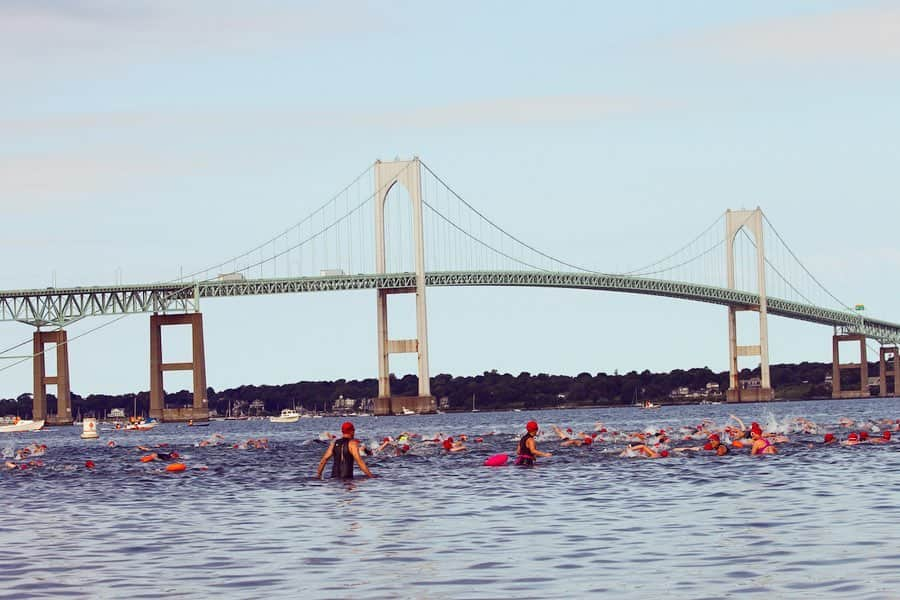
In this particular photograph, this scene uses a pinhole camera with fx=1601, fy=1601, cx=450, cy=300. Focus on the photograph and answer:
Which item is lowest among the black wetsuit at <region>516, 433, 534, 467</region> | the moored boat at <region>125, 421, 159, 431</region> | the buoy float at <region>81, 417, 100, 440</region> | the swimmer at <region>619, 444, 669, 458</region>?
the moored boat at <region>125, 421, 159, 431</region>

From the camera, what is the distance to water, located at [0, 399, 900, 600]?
16.6 m

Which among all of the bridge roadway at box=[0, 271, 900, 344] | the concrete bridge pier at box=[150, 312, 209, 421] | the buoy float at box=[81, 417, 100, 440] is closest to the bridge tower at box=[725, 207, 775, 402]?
the bridge roadway at box=[0, 271, 900, 344]

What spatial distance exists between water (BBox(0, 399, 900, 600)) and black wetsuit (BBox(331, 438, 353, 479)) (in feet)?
1.61

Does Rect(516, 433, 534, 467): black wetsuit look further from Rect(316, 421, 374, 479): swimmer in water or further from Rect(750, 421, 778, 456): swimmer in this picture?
Rect(750, 421, 778, 456): swimmer

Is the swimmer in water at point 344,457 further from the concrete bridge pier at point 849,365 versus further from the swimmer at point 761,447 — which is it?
the concrete bridge pier at point 849,365

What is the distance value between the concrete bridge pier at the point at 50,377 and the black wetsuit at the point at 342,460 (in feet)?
339

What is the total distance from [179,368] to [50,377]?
14.5 m

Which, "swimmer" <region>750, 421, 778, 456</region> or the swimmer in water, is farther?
"swimmer" <region>750, 421, 778, 456</region>

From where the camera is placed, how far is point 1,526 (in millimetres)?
24578

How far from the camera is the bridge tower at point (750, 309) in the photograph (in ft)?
509

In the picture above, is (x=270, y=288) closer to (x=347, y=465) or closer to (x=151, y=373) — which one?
(x=151, y=373)

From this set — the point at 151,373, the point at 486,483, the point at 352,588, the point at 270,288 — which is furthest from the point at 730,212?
the point at 352,588

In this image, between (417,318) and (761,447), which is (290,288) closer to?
(417,318)

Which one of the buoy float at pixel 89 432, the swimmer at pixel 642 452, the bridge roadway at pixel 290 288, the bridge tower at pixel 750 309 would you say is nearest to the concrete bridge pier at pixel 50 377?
→ the bridge roadway at pixel 290 288
